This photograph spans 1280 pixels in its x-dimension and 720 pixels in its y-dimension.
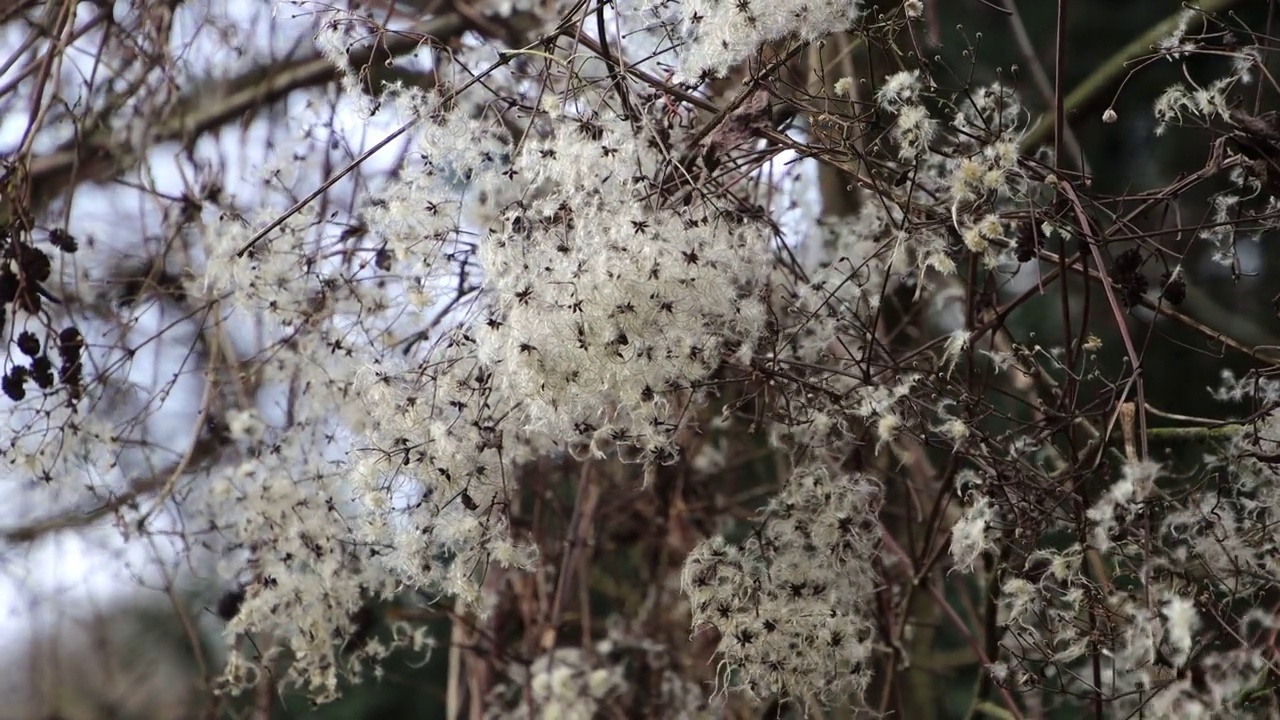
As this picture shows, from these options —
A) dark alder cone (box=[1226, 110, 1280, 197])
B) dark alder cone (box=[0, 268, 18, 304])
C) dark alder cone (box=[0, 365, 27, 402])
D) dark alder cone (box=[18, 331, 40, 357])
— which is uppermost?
Result: dark alder cone (box=[0, 268, 18, 304])

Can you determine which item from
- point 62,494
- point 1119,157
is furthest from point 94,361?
point 1119,157

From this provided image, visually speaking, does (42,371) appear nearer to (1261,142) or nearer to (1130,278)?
Answer: (1130,278)

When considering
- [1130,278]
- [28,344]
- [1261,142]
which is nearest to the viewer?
[1261,142]

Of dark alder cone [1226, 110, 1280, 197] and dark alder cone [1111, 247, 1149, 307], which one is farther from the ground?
dark alder cone [1226, 110, 1280, 197]

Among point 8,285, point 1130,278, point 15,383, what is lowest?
point 1130,278

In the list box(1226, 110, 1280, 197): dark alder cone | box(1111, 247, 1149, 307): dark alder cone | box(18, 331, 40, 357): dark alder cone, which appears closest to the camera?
box(1226, 110, 1280, 197): dark alder cone

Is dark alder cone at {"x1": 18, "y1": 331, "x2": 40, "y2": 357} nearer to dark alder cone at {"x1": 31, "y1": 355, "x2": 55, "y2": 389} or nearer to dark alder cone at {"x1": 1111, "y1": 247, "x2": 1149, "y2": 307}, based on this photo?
dark alder cone at {"x1": 31, "y1": 355, "x2": 55, "y2": 389}

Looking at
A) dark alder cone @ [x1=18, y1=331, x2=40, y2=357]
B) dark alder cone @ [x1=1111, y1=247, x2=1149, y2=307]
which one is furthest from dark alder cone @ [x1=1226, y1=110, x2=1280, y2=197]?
dark alder cone @ [x1=18, y1=331, x2=40, y2=357]

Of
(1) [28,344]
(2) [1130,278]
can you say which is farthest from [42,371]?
(2) [1130,278]

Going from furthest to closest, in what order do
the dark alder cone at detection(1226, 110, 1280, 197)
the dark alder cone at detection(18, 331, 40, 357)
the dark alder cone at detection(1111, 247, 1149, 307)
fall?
the dark alder cone at detection(18, 331, 40, 357) < the dark alder cone at detection(1111, 247, 1149, 307) < the dark alder cone at detection(1226, 110, 1280, 197)

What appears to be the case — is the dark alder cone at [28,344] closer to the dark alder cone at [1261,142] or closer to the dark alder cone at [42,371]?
the dark alder cone at [42,371]

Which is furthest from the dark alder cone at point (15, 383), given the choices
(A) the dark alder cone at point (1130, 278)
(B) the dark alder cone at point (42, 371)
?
(A) the dark alder cone at point (1130, 278)

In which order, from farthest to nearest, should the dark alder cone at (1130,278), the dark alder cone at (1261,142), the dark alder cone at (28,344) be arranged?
the dark alder cone at (28,344) → the dark alder cone at (1130,278) → the dark alder cone at (1261,142)

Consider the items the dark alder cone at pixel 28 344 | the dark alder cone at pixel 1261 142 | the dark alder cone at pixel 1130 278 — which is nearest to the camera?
the dark alder cone at pixel 1261 142
